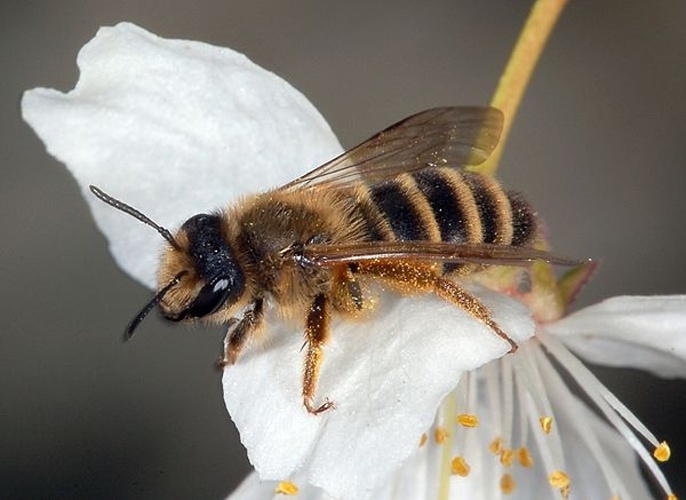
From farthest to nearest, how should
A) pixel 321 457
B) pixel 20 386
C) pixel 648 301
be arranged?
pixel 20 386 → pixel 648 301 → pixel 321 457

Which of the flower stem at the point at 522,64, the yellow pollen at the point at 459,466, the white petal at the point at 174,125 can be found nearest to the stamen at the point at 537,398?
the yellow pollen at the point at 459,466

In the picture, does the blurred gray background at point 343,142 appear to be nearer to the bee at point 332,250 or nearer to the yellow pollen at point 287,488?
the yellow pollen at point 287,488

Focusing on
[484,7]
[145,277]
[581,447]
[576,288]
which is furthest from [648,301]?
[484,7]

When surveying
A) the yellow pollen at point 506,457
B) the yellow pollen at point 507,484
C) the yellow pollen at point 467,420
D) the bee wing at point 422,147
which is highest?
the bee wing at point 422,147

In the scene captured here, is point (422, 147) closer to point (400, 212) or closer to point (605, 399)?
point (400, 212)

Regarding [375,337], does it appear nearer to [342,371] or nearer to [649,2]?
[342,371]

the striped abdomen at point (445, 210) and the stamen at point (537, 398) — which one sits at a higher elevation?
the striped abdomen at point (445, 210)
